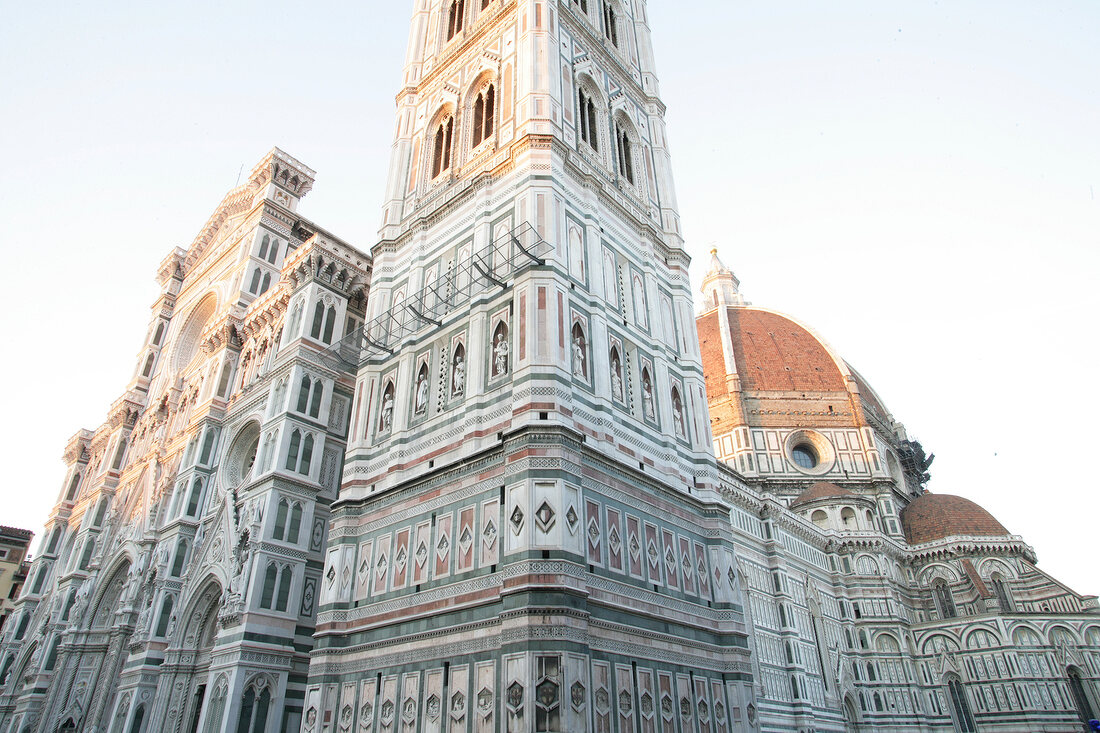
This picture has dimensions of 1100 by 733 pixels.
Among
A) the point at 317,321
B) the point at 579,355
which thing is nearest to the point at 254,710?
the point at 579,355

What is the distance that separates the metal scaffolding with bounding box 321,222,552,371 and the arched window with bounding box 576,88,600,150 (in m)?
6.10

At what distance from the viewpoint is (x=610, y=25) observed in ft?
94.6

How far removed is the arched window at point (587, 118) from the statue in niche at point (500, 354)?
8621mm

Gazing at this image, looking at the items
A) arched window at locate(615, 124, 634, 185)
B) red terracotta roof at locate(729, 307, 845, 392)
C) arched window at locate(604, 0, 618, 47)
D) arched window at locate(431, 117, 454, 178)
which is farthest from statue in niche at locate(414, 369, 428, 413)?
red terracotta roof at locate(729, 307, 845, 392)

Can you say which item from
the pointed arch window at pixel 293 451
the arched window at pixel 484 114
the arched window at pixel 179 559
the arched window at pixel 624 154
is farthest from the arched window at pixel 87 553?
the arched window at pixel 624 154

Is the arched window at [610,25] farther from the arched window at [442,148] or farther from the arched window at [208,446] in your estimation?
the arched window at [208,446]

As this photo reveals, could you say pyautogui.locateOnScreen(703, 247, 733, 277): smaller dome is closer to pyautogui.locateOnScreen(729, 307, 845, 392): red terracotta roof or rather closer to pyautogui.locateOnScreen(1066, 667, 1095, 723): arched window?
pyautogui.locateOnScreen(729, 307, 845, 392): red terracotta roof

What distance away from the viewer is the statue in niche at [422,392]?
61.7ft

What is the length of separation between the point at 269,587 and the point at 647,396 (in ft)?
37.9

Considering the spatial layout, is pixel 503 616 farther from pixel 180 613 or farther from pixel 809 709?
pixel 809 709

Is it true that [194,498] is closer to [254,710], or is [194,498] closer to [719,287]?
[254,710]

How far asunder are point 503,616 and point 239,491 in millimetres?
13721

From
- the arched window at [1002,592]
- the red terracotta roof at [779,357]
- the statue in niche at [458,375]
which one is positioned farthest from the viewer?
the red terracotta roof at [779,357]

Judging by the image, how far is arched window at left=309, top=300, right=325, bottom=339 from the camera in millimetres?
25141
